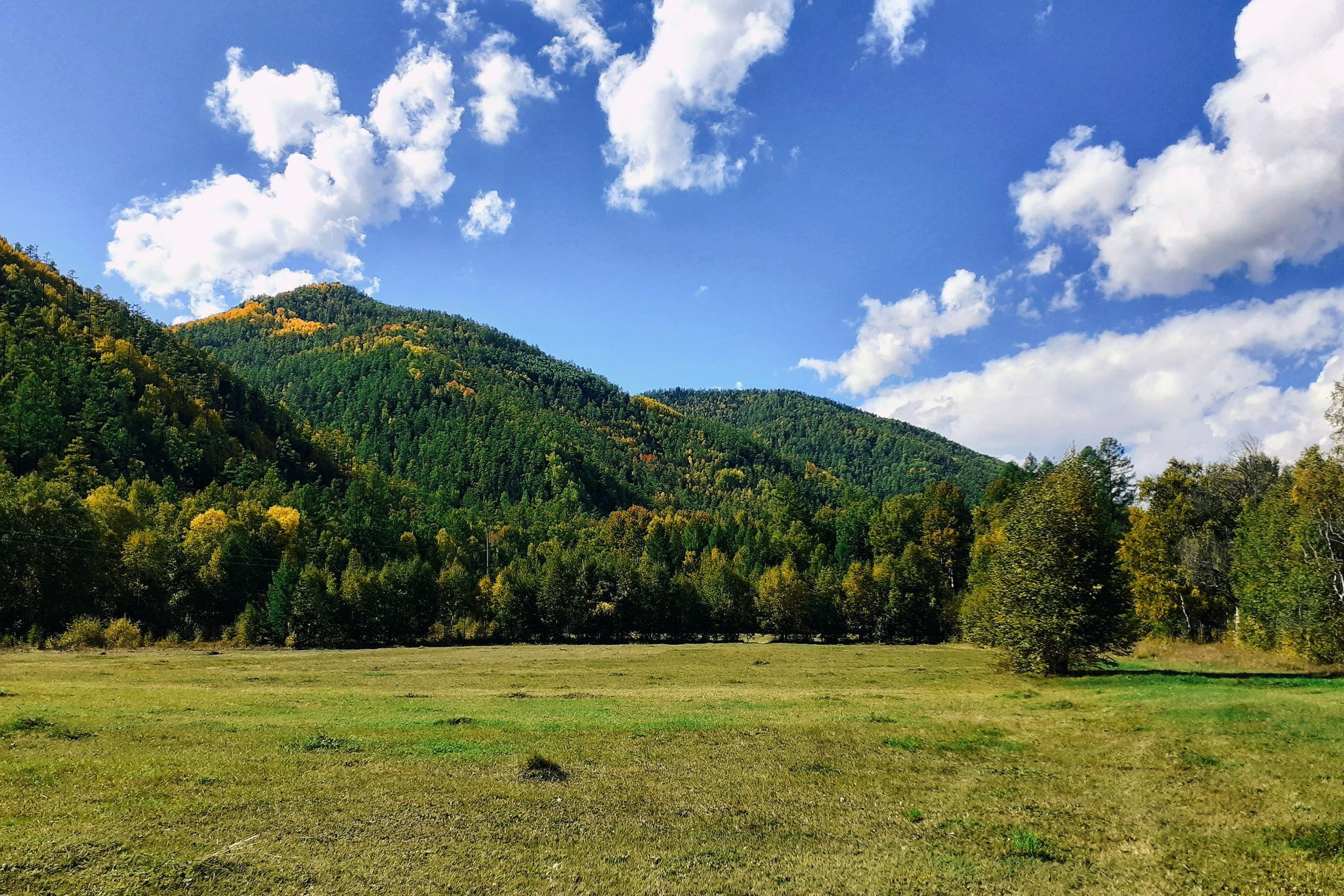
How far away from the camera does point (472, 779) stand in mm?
18328

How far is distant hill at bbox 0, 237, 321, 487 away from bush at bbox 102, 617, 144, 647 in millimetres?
68428

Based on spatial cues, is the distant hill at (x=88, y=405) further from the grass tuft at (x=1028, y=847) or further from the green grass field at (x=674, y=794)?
the grass tuft at (x=1028, y=847)

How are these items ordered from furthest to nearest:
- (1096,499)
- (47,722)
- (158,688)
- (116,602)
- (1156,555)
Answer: (116,602) < (1156,555) < (1096,499) < (158,688) < (47,722)

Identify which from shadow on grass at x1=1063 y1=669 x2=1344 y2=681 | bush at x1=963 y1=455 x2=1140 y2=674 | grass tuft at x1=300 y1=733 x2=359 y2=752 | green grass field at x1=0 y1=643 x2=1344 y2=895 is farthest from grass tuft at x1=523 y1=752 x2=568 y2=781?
shadow on grass at x1=1063 y1=669 x2=1344 y2=681

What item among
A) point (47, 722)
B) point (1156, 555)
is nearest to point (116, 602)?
point (47, 722)

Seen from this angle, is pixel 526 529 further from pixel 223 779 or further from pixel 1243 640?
pixel 223 779

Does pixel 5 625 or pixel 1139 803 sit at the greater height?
pixel 1139 803

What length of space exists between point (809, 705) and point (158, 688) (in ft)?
122

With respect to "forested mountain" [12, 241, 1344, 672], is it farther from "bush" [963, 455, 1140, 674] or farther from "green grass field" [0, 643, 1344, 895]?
"green grass field" [0, 643, 1344, 895]

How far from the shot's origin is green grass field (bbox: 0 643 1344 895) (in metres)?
11.9

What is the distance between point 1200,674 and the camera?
44344 millimetres

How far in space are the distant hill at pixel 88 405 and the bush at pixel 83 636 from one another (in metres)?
68.1

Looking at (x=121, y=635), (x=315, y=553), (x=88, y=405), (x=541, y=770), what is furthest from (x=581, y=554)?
(x=88, y=405)

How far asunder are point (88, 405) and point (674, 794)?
19118 cm
